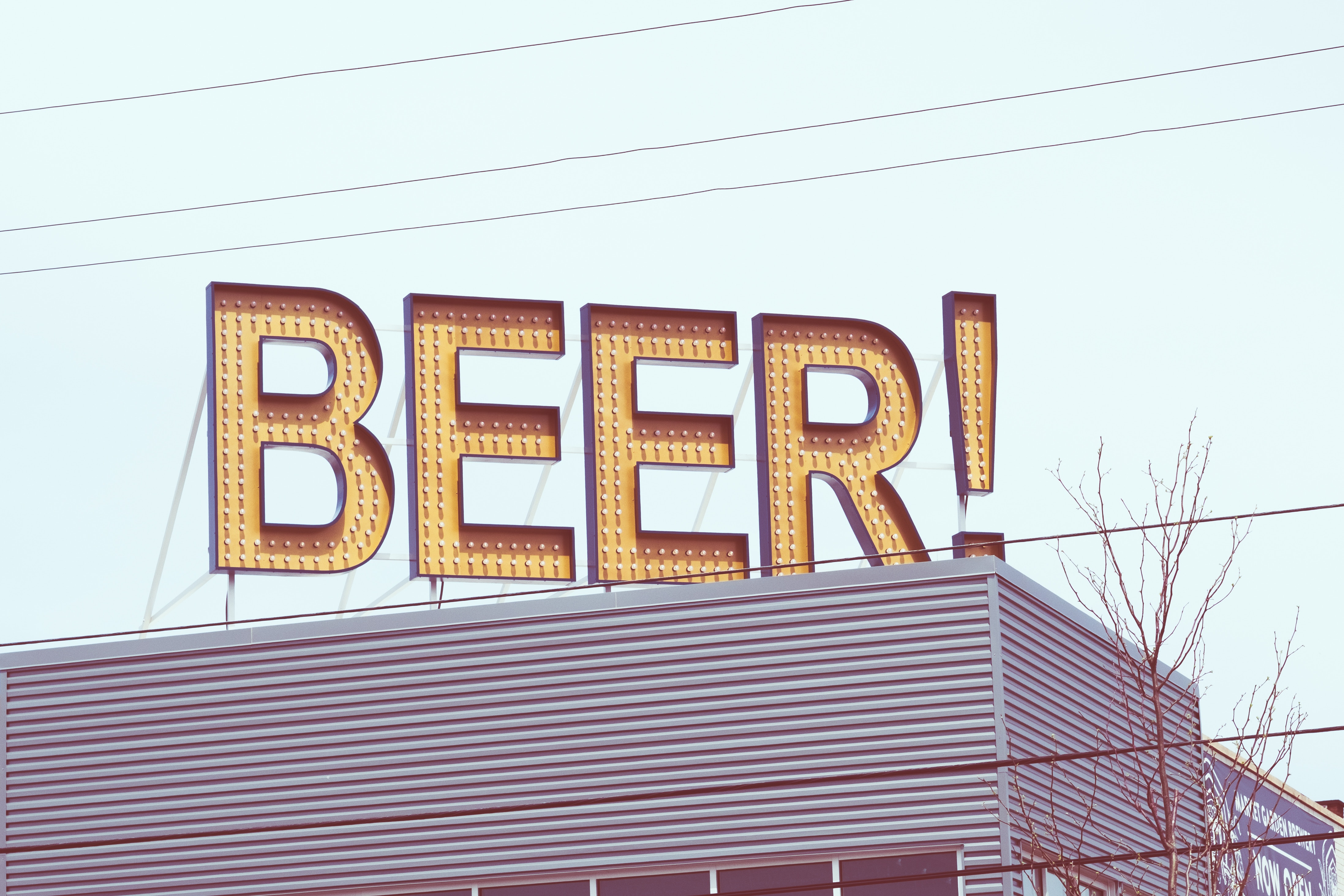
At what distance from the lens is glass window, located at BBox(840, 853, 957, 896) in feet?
50.6

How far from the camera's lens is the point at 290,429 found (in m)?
19.0

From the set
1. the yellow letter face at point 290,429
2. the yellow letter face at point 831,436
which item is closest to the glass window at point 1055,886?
the yellow letter face at point 831,436

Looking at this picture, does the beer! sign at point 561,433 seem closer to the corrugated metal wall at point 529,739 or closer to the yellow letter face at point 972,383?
the yellow letter face at point 972,383

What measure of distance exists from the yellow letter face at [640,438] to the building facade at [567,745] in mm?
2182

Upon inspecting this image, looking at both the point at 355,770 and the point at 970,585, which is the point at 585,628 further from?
the point at 970,585

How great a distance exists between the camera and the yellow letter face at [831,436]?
1917cm

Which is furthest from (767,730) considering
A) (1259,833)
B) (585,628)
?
(1259,833)

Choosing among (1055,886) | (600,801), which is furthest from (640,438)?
(1055,886)

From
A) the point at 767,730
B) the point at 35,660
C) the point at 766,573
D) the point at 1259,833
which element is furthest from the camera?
the point at 1259,833

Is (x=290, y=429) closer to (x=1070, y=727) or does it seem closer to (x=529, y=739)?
(x=529, y=739)

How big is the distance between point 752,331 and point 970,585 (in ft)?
16.2

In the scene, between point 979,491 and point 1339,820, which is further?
point 1339,820

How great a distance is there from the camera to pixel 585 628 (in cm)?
1642

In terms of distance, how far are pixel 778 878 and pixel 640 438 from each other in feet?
17.8
